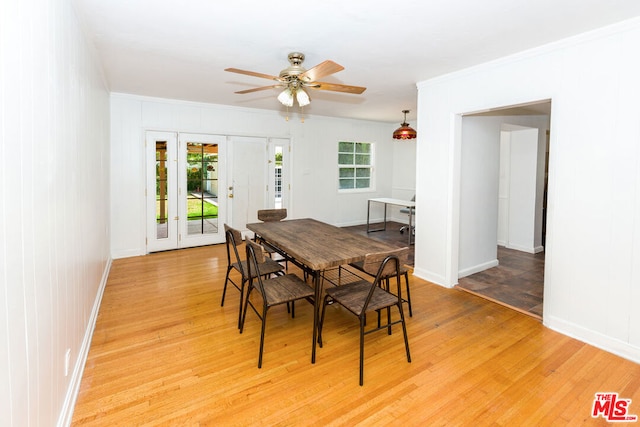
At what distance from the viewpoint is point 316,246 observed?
2.75m

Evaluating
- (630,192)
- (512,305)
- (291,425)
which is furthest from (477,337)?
(291,425)

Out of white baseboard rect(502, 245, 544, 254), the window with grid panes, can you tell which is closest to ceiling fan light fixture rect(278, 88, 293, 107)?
the window with grid panes

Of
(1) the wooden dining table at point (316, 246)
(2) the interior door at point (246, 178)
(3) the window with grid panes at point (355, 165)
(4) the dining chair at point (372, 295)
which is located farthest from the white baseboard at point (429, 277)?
(3) the window with grid panes at point (355, 165)

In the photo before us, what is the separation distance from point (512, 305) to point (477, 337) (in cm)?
85

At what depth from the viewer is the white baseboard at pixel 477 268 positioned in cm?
412

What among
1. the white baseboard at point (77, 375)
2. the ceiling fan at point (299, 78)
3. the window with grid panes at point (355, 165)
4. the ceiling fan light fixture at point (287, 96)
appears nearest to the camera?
the white baseboard at point (77, 375)

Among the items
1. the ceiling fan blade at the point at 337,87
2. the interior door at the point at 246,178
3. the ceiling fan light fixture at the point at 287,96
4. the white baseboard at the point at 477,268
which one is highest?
the ceiling fan blade at the point at 337,87

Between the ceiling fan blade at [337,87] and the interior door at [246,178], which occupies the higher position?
the ceiling fan blade at [337,87]

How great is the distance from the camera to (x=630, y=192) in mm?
2400

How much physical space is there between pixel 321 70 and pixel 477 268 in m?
3.22

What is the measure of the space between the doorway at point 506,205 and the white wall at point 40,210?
355 centimetres

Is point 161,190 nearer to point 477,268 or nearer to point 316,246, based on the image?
point 316,246

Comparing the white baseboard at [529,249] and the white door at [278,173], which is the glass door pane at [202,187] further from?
the white baseboard at [529,249]

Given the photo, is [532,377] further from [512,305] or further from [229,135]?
[229,135]
